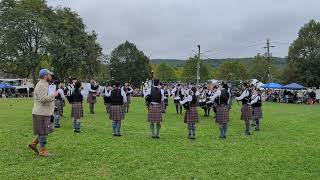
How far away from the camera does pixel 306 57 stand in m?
66.8

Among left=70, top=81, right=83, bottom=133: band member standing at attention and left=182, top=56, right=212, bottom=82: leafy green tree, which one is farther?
left=182, top=56, right=212, bottom=82: leafy green tree

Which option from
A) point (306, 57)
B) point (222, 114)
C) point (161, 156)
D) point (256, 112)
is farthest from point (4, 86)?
point (161, 156)

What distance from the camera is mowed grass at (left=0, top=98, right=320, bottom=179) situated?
8.72m

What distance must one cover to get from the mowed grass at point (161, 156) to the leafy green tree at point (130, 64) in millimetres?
77655

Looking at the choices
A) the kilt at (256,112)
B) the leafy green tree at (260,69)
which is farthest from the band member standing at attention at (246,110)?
the leafy green tree at (260,69)

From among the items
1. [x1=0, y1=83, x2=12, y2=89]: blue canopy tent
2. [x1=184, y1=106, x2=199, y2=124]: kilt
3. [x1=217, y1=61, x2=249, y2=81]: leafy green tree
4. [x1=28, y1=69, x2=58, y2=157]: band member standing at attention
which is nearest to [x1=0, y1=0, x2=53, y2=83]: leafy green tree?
[x1=0, y1=83, x2=12, y2=89]: blue canopy tent

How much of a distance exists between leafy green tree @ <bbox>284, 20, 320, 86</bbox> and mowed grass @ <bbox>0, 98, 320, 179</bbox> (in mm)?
51648

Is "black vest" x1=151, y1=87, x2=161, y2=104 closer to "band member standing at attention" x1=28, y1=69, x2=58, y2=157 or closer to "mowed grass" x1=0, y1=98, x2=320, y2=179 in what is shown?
"mowed grass" x1=0, y1=98, x2=320, y2=179

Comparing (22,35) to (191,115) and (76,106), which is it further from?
(191,115)

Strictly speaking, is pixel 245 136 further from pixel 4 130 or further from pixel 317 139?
pixel 4 130

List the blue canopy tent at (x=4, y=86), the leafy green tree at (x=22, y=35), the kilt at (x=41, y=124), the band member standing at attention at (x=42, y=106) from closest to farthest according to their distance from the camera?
1. the band member standing at attention at (x=42, y=106)
2. the kilt at (x=41, y=124)
3. the leafy green tree at (x=22, y=35)
4. the blue canopy tent at (x=4, y=86)

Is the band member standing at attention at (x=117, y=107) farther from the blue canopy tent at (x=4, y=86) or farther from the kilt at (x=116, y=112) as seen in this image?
the blue canopy tent at (x=4, y=86)

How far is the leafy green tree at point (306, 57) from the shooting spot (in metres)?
64.8

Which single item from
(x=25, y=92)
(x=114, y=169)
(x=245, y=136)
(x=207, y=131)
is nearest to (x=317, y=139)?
(x=245, y=136)
